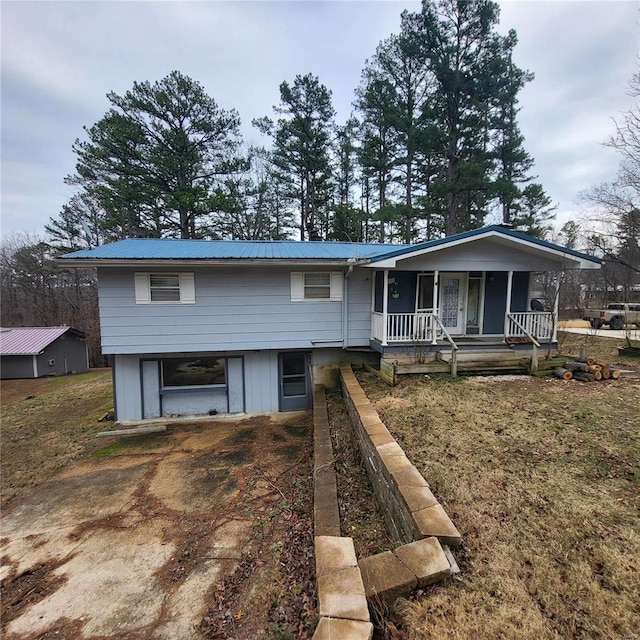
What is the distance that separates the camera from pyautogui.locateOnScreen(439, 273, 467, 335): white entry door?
974 centimetres

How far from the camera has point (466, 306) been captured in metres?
9.77

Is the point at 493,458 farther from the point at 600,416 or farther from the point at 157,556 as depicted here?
the point at 157,556

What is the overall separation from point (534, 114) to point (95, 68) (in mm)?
20131

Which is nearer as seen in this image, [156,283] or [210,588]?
[210,588]

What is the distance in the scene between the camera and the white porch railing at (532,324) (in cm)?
878

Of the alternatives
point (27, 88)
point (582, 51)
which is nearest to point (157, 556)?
point (27, 88)

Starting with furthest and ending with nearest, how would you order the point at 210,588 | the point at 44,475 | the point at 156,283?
the point at 156,283 < the point at 44,475 < the point at 210,588

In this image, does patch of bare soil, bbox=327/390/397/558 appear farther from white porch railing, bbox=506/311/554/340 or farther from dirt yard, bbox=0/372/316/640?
white porch railing, bbox=506/311/554/340

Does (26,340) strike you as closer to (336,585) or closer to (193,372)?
(193,372)

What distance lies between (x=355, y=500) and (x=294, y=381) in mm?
5605

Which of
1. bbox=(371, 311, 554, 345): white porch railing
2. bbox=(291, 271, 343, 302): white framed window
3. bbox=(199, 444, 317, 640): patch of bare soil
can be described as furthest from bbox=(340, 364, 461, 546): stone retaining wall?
bbox=(291, 271, 343, 302): white framed window

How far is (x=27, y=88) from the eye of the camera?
9.93 m

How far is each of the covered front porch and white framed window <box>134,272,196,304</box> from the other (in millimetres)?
5157

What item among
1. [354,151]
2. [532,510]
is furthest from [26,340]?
[532,510]
